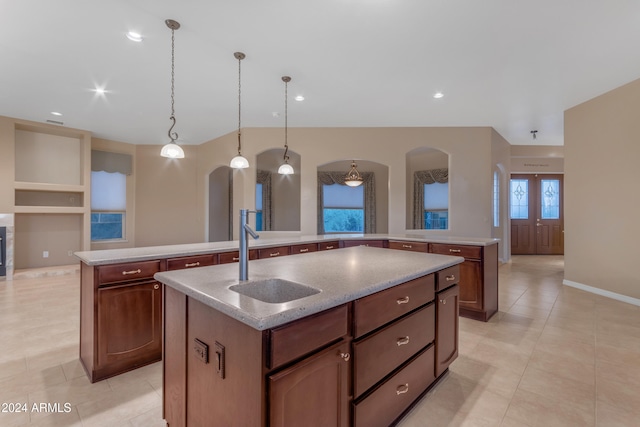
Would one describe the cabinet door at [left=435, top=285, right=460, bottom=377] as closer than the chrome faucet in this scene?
No

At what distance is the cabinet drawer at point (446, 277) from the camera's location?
Result: 1.96 m

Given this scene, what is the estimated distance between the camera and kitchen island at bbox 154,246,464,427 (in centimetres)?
104

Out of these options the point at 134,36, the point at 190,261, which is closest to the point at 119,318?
the point at 190,261

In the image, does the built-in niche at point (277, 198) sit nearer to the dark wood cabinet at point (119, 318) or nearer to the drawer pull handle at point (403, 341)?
the dark wood cabinet at point (119, 318)

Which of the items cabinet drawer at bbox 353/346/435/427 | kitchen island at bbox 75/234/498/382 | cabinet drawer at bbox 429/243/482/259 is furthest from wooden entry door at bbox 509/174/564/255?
kitchen island at bbox 75/234/498/382

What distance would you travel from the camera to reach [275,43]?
301 centimetres

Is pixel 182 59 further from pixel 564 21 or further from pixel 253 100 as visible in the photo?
pixel 564 21

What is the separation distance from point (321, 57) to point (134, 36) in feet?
6.09

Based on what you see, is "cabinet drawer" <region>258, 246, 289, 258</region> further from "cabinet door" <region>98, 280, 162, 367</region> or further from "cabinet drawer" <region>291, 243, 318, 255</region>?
"cabinet door" <region>98, 280, 162, 367</region>

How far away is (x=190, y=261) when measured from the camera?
8.21 feet

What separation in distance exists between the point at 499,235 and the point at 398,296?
623cm

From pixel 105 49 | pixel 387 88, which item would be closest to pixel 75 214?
pixel 105 49

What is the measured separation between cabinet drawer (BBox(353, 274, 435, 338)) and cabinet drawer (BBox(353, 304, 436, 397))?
5 centimetres

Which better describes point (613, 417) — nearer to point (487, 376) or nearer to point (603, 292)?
point (487, 376)
